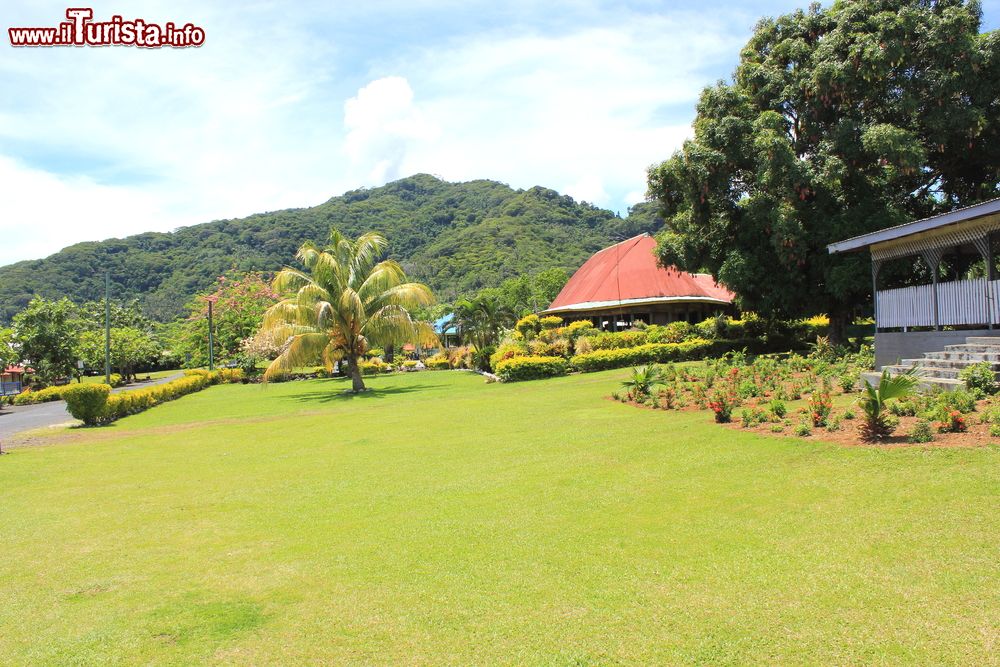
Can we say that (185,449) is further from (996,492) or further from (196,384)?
(196,384)

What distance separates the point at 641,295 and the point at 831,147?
13661mm

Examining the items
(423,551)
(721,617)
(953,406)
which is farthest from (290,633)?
(953,406)

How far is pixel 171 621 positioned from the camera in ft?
15.4

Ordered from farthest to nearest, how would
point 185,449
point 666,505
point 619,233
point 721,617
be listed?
1. point 619,233
2. point 185,449
3. point 666,505
4. point 721,617

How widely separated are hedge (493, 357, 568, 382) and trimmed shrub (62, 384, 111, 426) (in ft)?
41.3

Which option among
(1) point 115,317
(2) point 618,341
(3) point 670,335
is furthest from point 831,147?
(1) point 115,317

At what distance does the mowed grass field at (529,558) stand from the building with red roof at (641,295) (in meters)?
22.6

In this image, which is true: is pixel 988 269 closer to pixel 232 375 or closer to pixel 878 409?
pixel 878 409

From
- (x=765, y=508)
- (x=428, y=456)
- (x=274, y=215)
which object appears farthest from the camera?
(x=274, y=215)

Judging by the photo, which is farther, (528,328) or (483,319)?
(483,319)

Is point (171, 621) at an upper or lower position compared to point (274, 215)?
lower

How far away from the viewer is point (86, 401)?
1838 centimetres

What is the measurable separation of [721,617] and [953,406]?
628 centimetres

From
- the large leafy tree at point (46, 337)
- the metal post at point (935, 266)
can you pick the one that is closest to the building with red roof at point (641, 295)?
the metal post at point (935, 266)
